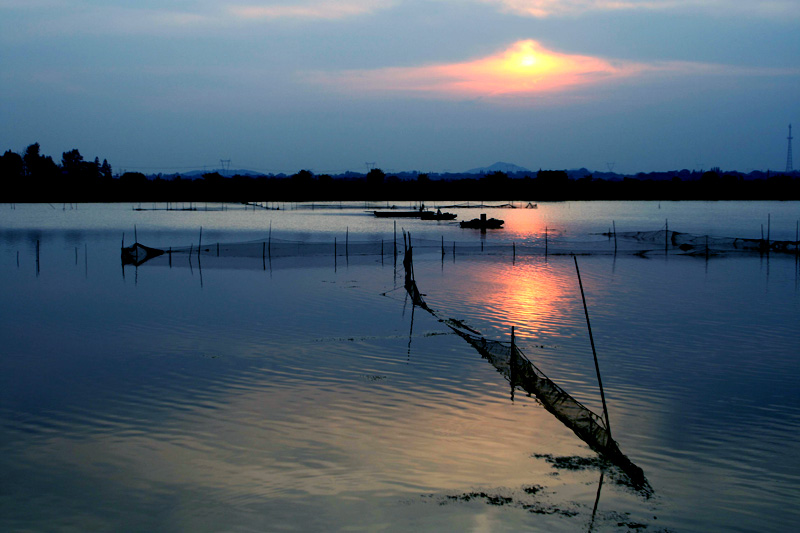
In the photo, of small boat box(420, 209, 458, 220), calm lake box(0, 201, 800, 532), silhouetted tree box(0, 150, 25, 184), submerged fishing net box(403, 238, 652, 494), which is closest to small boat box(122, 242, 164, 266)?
calm lake box(0, 201, 800, 532)

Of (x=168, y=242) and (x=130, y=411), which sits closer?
(x=130, y=411)

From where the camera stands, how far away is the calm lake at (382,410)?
6781 millimetres

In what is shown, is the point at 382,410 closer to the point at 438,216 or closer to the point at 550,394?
the point at 550,394

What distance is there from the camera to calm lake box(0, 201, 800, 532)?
6.78 m

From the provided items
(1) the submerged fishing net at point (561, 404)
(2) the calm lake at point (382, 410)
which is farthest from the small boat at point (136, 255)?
(1) the submerged fishing net at point (561, 404)

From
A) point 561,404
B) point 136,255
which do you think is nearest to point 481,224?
point 136,255

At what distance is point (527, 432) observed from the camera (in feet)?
29.0

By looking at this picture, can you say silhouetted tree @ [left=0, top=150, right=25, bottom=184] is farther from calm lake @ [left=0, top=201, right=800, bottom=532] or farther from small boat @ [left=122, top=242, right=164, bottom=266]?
calm lake @ [left=0, top=201, right=800, bottom=532]

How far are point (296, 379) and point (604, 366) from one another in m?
5.64

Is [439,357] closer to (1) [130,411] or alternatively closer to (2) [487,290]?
(1) [130,411]

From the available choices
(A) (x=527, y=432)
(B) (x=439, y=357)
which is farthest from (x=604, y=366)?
(A) (x=527, y=432)

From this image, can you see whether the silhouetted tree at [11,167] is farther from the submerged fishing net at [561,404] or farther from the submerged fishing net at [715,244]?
the submerged fishing net at [561,404]

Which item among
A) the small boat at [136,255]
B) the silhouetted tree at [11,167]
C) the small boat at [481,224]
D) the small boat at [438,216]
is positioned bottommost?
the small boat at [136,255]

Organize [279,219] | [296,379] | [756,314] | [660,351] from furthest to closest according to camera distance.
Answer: [279,219] → [756,314] → [660,351] → [296,379]
